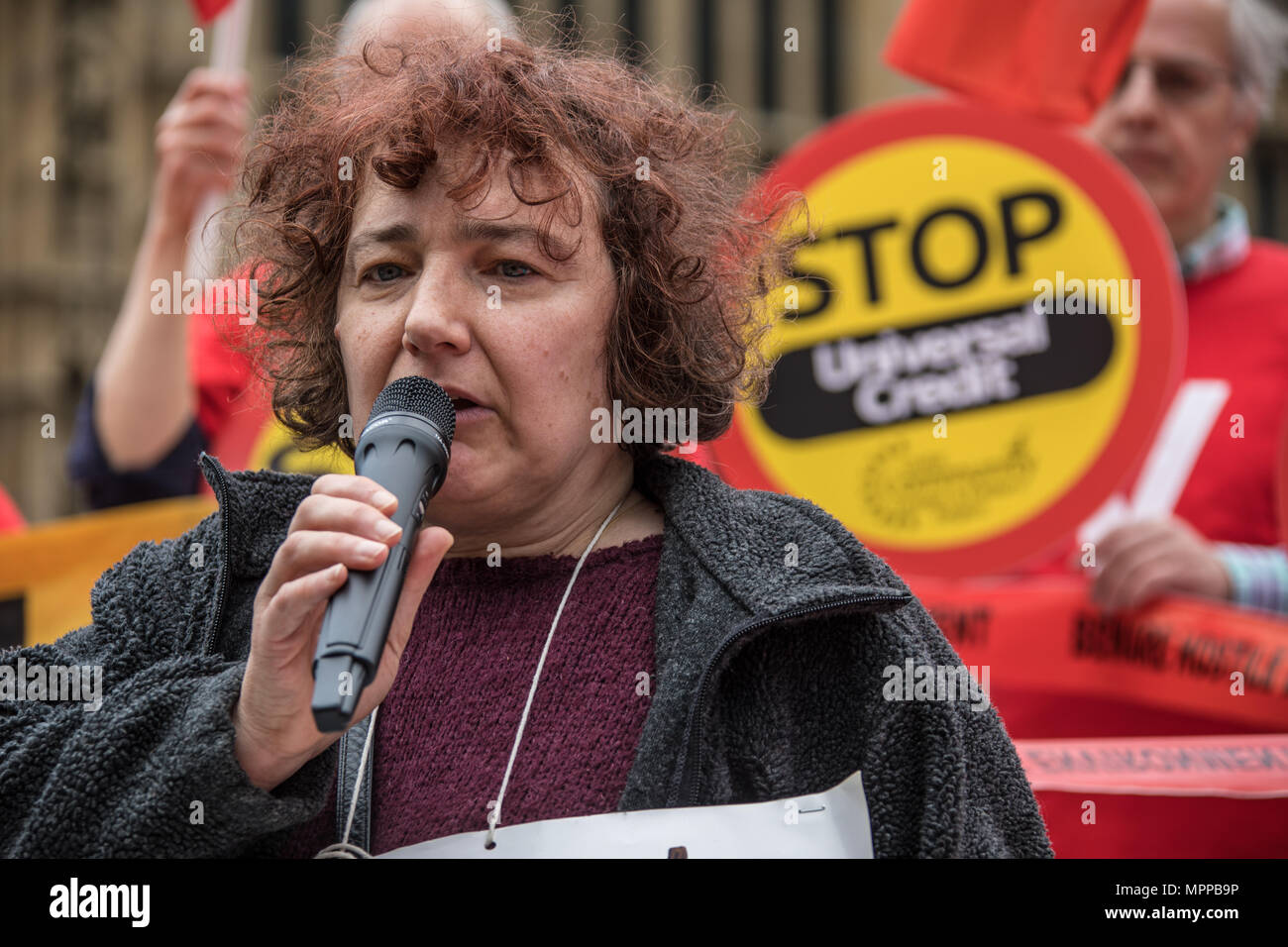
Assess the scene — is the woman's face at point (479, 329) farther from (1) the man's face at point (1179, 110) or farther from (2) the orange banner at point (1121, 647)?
(1) the man's face at point (1179, 110)

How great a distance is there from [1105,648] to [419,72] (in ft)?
6.40

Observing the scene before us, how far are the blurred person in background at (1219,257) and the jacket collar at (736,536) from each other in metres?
1.44

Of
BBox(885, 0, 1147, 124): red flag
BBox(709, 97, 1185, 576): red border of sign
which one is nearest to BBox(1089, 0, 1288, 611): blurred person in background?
BBox(709, 97, 1185, 576): red border of sign

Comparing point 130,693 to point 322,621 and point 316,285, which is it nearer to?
point 322,621

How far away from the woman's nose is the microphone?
0.24 feet

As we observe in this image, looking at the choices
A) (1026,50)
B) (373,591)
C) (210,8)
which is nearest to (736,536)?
(373,591)

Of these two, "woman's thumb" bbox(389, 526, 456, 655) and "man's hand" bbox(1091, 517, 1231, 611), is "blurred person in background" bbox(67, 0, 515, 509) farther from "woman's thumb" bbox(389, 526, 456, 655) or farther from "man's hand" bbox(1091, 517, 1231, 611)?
"woman's thumb" bbox(389, 526, 456, 655)

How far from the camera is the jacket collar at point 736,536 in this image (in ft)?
5.88

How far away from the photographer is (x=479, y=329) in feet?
5.94

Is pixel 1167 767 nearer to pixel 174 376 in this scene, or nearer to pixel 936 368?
pixel 936 368

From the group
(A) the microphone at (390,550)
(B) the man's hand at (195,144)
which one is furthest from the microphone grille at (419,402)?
(B) the man's hand at (195,144)

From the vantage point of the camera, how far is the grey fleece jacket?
1.61 m

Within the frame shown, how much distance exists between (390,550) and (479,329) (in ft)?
1.49
